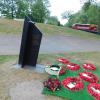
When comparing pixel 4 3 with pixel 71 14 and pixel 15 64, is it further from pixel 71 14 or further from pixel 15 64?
pixel 15 64

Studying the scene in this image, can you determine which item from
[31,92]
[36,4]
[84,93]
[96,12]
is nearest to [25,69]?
[31,92]

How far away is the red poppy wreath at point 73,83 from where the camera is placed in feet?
18.7

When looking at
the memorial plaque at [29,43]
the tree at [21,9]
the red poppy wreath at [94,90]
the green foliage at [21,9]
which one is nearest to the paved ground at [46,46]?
the memorial plaque at [29,43]

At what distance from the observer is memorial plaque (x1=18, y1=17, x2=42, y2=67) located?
704 centimetres

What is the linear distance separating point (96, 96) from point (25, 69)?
2.33 metres

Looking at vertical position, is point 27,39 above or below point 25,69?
above

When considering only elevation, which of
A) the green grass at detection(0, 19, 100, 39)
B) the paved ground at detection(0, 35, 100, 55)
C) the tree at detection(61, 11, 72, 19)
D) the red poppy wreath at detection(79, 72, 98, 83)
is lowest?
the tree at detection(61, 11, 72, 19)

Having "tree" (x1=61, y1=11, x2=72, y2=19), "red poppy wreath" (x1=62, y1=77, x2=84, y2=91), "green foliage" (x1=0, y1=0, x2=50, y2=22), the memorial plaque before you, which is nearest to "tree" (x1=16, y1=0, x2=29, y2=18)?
"green foliage" (x1=0, y1=0, x2=50, y2=22)

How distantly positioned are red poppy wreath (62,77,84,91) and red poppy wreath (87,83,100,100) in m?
0.19

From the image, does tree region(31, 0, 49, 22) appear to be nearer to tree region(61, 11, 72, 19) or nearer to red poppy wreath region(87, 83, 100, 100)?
tree region(61, 11, 72, 19)

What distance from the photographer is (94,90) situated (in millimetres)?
5672

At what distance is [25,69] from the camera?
6.91 meters

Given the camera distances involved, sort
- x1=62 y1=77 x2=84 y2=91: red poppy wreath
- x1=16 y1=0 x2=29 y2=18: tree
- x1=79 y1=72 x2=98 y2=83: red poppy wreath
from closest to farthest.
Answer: x1=62 y1=77 x2=84 y2=91: red poppy wreath < x1=79 y1=72 x2=98 y2=83: red poppy wreath < x1=16 y1=0 x2=29 y2=18: tree

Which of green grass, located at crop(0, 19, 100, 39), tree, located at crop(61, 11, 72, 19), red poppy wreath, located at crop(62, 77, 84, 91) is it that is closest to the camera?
red poppy wreath, located at crop(62, 77, 84, 91)
